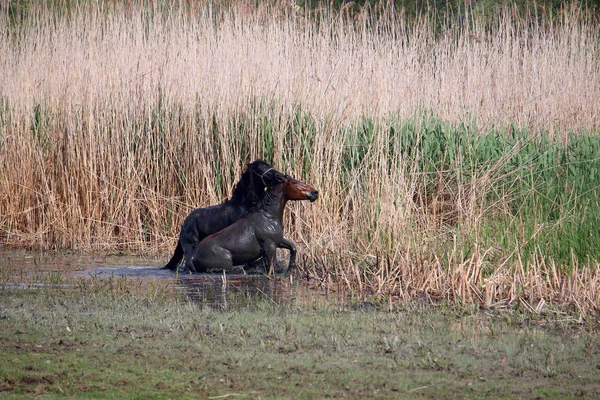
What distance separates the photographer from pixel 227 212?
888cm

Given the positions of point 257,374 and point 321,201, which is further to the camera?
point 321,201

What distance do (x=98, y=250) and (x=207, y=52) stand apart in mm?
2895

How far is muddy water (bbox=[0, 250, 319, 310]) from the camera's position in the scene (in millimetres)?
7188

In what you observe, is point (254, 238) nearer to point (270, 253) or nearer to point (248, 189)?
point (270, 253)

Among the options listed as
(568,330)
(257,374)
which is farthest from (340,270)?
(257,374)

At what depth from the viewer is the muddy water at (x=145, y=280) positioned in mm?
7188

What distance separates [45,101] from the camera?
11180mm

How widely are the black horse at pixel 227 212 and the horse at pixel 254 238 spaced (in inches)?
4.6

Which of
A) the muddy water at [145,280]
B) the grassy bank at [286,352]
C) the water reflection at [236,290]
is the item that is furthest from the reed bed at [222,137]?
the grassy bank at [286,352]

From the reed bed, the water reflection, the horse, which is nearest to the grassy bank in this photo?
the water reflection

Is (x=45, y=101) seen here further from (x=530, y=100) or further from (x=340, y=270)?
(x=530, y=100)

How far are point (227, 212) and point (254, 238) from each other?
1.78 feet

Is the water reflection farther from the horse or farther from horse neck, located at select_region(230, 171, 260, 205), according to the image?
horse neck, located at select_region(230, 171, 260, 205)

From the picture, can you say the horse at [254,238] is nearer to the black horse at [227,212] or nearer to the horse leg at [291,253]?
the horse leg at [291,253]
